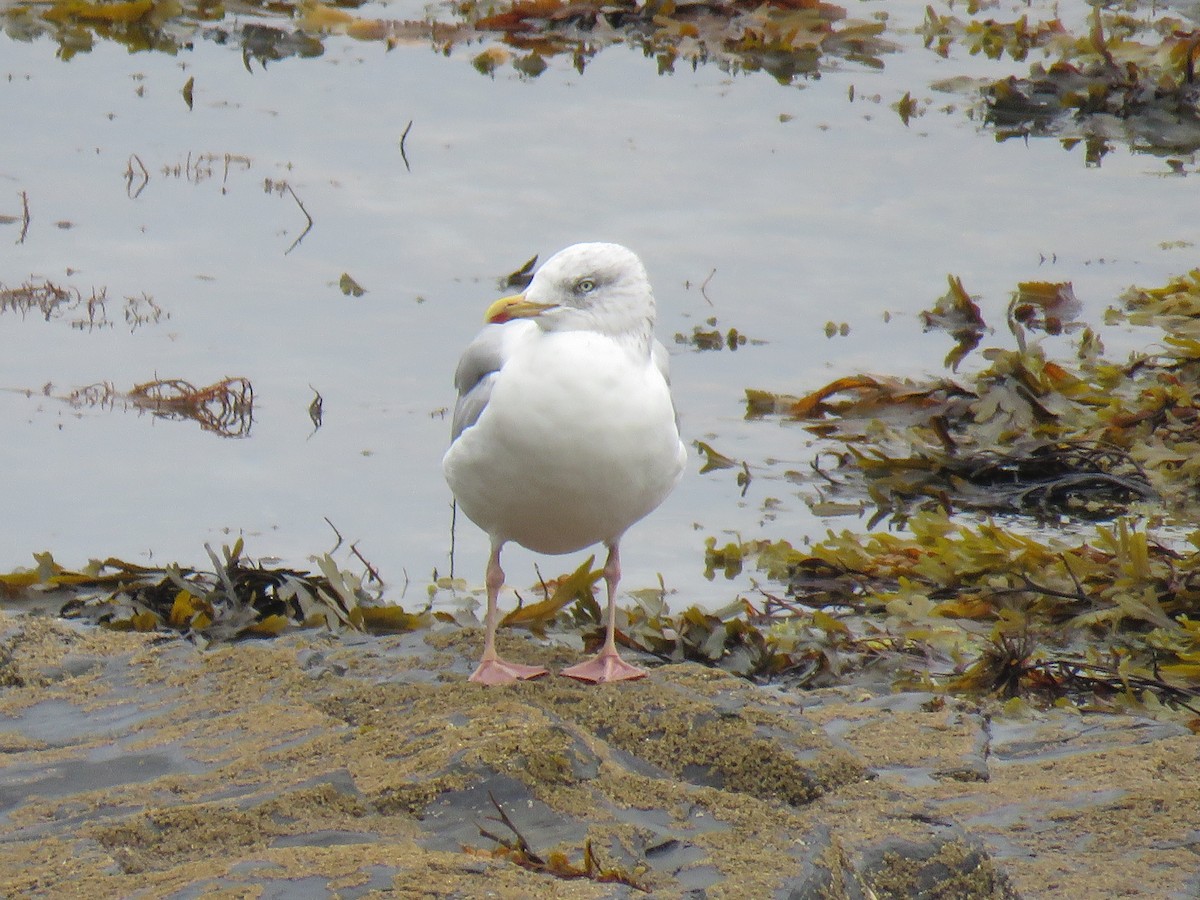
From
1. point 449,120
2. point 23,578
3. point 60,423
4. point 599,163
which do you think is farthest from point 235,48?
point 23,578

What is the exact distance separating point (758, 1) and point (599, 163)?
3281 millimetres

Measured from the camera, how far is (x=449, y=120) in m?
11.9

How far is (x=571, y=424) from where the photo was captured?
420 cm

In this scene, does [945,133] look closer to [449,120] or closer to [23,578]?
[449,120]

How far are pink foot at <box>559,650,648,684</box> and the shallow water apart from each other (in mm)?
1629

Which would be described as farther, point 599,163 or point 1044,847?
point 599,163

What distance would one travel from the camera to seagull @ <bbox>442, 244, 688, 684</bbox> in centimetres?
422

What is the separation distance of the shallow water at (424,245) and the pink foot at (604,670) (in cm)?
163

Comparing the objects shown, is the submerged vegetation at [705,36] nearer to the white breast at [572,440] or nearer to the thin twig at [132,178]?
the thin twig at [132,178]

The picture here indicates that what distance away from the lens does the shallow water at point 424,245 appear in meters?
6.88

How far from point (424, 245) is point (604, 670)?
5564 mm

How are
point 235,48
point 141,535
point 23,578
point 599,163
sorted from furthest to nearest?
point 235,48
point 599,163
point 141,535
point 23,578

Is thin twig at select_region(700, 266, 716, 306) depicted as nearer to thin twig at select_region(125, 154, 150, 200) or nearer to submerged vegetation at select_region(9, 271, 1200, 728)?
submerged vegetation at select_region(9, 271, 1200, 728)

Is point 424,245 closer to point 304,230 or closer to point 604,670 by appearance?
point 304,230
